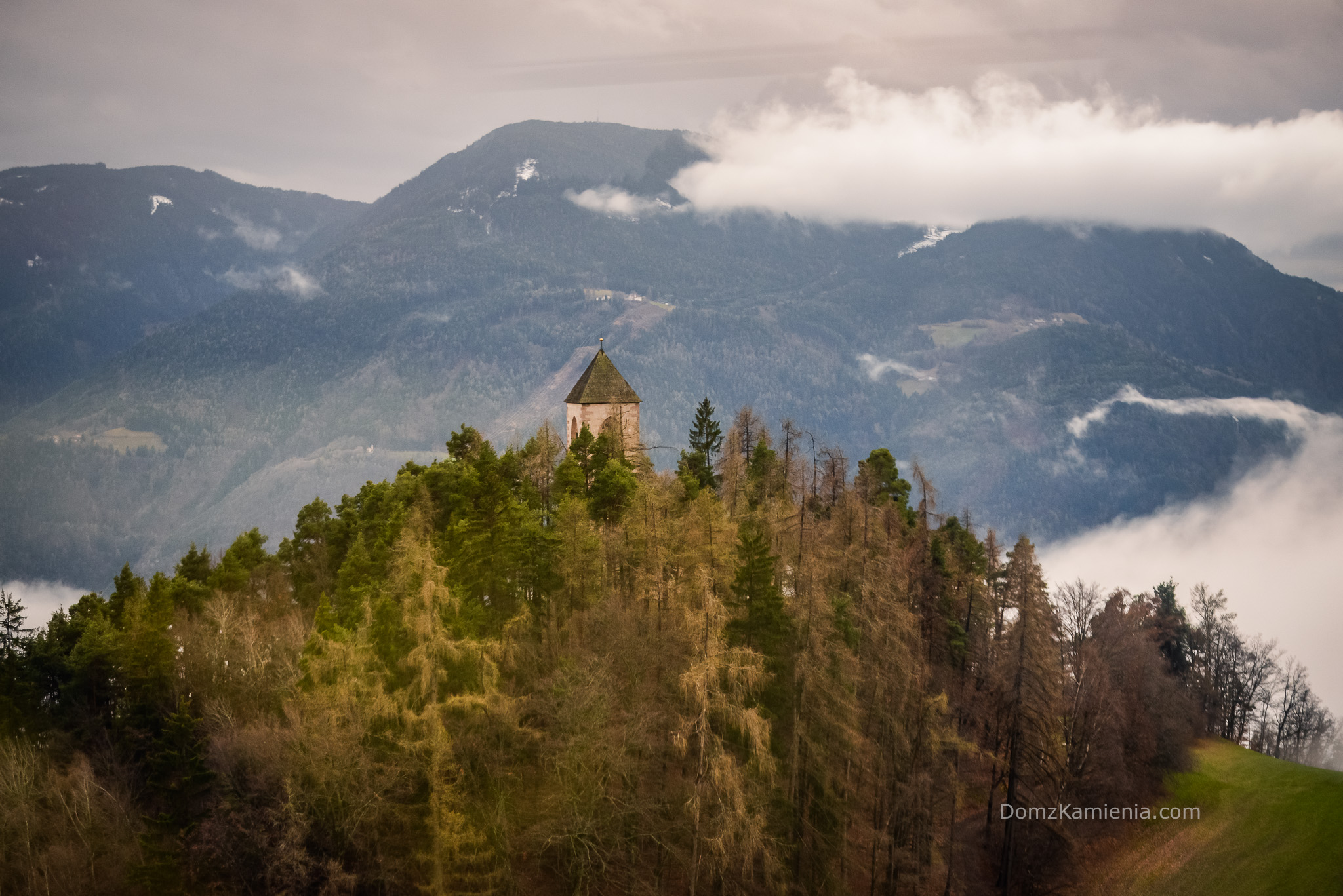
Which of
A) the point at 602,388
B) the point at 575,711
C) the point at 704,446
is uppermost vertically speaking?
the point at 602,388

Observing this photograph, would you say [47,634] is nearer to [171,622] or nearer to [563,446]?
[171,622]

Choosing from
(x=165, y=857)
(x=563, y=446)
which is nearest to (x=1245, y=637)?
(x=563, y=446)

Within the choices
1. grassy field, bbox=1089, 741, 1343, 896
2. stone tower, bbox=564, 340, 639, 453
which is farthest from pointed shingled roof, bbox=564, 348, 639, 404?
grassy field, bbox=1089, 741, 1343, 896

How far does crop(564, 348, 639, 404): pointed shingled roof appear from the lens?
68.7 meters

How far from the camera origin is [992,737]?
4881cm

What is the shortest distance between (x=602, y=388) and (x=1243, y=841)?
44.4 meters

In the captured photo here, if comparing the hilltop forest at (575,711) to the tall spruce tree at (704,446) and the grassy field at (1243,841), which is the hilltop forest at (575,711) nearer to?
the grassy field at (1243,841)

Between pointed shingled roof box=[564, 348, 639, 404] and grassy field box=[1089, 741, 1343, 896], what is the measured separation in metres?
39.5

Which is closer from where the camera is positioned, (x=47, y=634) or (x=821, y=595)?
(x=821, y=595)

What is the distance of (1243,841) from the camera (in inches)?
1756

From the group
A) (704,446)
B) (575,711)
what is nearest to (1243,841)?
(575,711)

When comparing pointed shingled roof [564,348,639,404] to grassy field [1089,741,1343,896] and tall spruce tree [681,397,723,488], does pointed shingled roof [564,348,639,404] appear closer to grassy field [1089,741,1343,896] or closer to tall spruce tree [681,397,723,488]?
tall spruce tree [681,397,723,488]

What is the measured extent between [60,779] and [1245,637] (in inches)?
3151

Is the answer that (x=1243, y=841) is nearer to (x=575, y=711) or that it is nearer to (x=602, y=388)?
(x=575, y=711)
